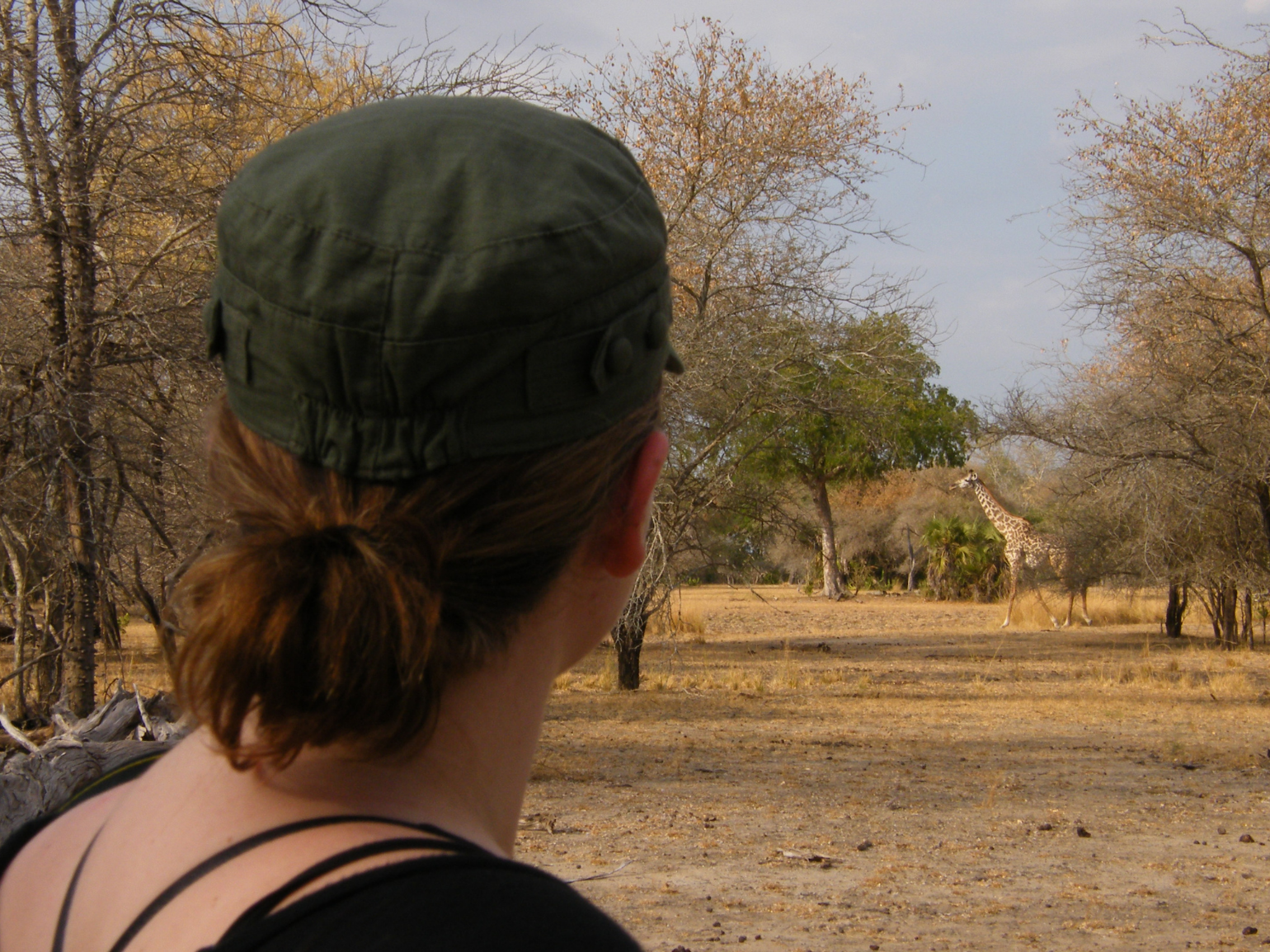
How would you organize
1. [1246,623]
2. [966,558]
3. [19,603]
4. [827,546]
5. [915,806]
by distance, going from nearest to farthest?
[19,603] < [915,806] < [1246,623] < [966,558] < [827,546]

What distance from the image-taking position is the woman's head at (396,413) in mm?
808

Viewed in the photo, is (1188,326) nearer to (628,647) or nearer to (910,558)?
(628,647)

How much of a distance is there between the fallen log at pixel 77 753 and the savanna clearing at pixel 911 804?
6.82ft

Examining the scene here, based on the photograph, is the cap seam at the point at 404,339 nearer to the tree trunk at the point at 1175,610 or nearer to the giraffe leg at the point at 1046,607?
the tree trunk at the point at 1175,610

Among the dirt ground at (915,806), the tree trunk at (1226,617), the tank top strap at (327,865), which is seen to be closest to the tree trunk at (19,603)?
the dirt ground at (915,806)

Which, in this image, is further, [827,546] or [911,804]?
[827,546]

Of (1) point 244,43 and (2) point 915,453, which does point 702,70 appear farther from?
(2) point 915,453

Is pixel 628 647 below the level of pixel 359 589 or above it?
below

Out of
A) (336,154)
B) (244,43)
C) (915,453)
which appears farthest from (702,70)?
(915,453)

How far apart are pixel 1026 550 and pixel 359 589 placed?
22.8 m

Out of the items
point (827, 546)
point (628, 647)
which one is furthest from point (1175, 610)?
point (827, 546)

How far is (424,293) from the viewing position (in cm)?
82

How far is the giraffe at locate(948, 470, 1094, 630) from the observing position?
68.5ft

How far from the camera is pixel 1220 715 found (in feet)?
37.4
